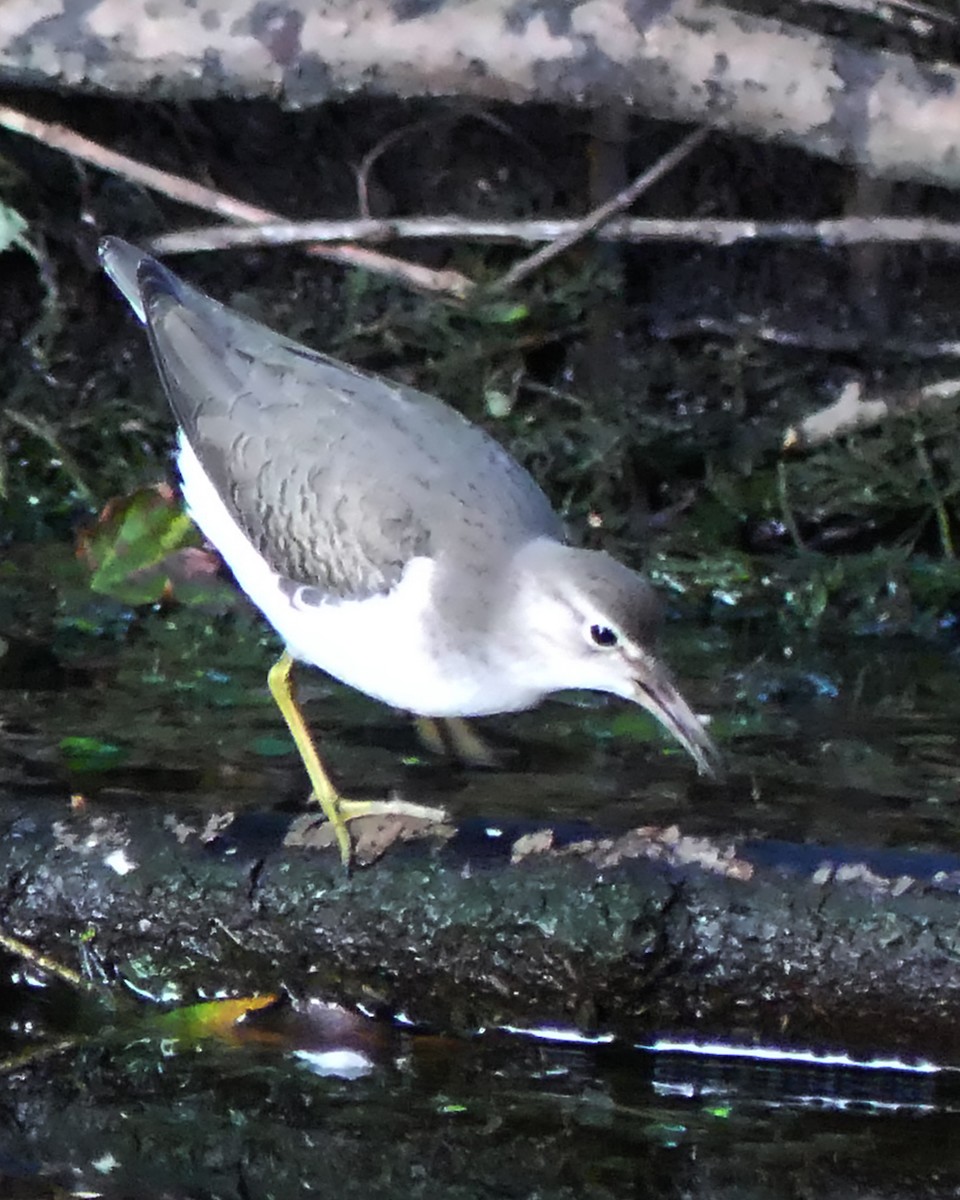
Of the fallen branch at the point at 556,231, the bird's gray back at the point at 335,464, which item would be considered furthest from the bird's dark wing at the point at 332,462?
the fallen branch at the point at 556,231

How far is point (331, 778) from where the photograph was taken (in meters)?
4.17

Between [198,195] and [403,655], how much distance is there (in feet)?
9.65

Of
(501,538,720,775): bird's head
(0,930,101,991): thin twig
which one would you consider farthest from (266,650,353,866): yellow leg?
(0,930,101,991): thin twig

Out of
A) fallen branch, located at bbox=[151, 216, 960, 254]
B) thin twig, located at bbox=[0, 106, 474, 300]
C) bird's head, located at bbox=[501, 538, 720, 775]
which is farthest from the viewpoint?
thin twig, located at bbox=[0, 106, 474, 300]

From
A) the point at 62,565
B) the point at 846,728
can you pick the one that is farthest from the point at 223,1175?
the point at 62,565

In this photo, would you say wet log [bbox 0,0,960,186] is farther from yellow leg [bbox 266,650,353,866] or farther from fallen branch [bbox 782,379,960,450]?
yellow leg [bbox 266,650,353,866]

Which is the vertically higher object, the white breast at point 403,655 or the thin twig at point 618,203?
the thin twig at point 618,203

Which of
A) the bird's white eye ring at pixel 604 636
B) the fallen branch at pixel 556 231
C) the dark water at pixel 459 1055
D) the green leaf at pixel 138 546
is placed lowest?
the dark water at pixel 459 1055

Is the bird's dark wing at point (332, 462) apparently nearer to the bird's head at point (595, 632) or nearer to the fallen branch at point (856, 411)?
the bird's head at point (595, 632)

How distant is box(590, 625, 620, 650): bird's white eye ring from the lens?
3.45 m

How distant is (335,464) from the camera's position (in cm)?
384

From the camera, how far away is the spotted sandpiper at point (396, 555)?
11.5ft

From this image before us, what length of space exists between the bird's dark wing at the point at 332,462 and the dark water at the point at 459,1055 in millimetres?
707

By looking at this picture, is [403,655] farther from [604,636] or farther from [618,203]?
[618,203]
